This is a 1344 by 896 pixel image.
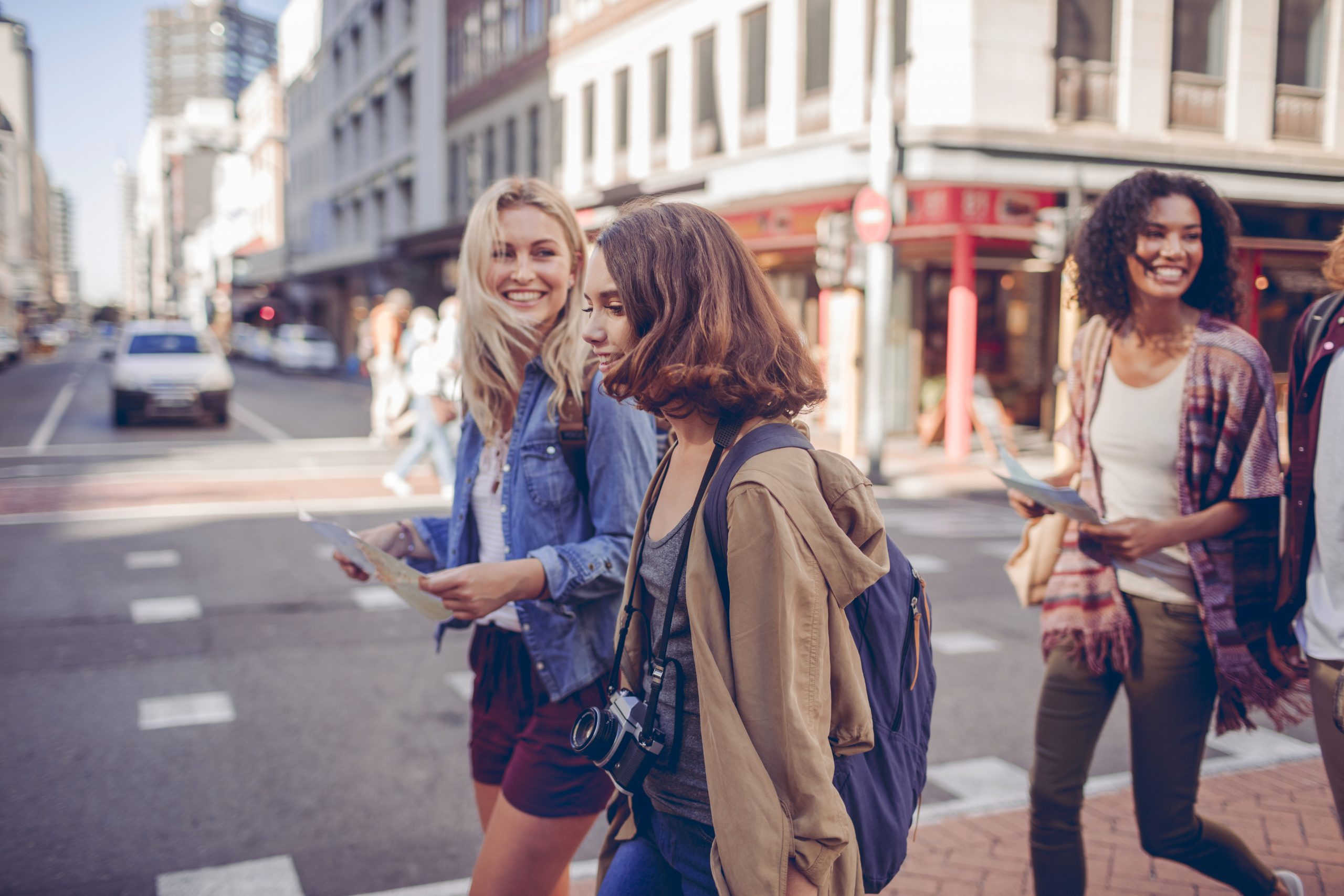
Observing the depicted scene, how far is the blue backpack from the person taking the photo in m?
1.60

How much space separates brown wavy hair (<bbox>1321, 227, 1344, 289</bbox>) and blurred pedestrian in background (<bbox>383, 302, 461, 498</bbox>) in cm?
847

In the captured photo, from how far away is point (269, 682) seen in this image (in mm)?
5523

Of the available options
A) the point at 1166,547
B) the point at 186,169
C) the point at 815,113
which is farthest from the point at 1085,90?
the point at 186,169

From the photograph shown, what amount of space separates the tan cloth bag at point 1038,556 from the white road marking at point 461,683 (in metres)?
3.18

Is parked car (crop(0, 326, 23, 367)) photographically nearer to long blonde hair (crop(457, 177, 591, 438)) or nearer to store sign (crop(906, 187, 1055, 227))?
store sign (crop(906, 187, 1055, 227))

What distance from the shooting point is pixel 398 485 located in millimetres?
11414

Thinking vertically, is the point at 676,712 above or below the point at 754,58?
below

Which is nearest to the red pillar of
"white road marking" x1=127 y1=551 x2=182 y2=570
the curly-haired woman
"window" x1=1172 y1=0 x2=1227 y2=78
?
"window" x1=1172 y1=0 x2=1227 y2=78

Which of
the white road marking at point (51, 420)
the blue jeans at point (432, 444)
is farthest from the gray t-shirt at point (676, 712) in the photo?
the white road marking at point (51, 420)

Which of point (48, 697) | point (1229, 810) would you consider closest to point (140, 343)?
point (48, 697)

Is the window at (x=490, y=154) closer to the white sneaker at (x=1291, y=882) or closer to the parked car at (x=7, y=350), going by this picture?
the parked car at (x=7, y=350)

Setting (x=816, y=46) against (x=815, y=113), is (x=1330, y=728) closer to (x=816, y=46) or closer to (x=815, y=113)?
(x=815, y=113)

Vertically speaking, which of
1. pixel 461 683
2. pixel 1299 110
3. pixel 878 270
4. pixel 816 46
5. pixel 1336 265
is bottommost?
pixel 461 683

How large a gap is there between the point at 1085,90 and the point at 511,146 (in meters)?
18.8
